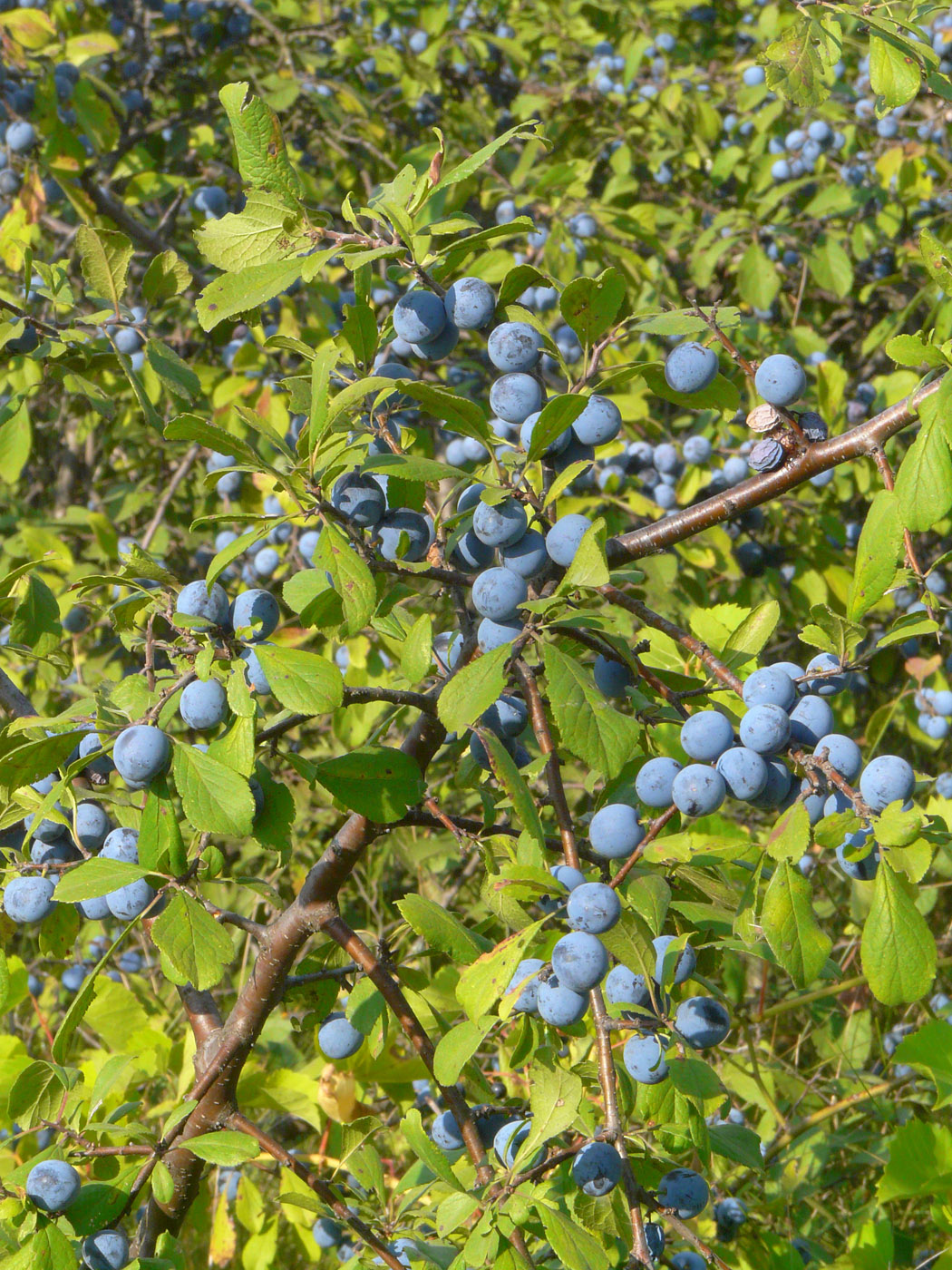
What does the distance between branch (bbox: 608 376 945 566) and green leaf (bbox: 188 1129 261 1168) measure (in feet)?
2.07

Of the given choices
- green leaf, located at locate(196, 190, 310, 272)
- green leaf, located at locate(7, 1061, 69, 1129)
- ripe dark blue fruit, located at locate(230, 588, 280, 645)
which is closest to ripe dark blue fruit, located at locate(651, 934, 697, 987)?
ripe dark blue fruit, located at locate(230, 588, 280, 645)

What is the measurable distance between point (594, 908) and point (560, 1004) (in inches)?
3.8

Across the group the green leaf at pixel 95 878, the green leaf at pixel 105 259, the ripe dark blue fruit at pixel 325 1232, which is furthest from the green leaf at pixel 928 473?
the ripe dark blue fruit at pixel 325 1232

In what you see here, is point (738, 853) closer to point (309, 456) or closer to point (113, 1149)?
point (309, 456)

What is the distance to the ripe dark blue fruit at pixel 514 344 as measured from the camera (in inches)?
42.2

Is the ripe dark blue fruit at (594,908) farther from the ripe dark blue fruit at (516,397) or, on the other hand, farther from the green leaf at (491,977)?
the ripe dark blue fruit at (516,397)

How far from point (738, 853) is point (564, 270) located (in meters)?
1.84

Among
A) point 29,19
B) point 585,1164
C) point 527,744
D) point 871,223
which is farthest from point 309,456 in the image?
point 871,223

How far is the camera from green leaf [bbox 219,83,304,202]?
100 cm

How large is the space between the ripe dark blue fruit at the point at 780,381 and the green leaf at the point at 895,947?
44cm

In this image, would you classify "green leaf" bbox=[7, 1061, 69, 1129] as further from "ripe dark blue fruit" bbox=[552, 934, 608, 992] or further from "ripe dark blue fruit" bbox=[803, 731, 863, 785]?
"ripe dark blue fruit" bbox=[803, 731, 863, 785]

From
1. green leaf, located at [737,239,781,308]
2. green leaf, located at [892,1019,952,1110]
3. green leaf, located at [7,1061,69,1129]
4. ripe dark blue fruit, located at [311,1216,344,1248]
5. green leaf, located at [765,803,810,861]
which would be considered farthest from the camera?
green leaf, located at [737,239,781,308]

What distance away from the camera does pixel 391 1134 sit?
2055 millimetres

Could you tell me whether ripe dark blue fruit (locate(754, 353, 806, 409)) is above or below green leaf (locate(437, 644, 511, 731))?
above
